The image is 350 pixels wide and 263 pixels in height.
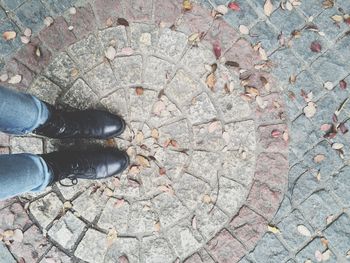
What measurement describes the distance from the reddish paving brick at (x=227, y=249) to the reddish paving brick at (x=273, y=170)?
52 cm

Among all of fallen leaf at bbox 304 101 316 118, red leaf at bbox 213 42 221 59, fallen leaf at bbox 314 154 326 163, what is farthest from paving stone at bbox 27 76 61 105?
fallen leaf at bbox 314 154 326 163

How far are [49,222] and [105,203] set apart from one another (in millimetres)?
475

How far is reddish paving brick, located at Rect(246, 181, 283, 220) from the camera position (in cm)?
356

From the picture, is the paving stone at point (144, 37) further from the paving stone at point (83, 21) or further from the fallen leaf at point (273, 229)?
the fallen leaf at point (273, 229)

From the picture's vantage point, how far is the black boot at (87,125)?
3.15m

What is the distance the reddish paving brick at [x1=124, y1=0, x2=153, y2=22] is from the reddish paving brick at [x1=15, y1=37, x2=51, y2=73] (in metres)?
0.73

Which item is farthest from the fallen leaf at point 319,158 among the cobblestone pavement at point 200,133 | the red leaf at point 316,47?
the red leaf at point 316,47

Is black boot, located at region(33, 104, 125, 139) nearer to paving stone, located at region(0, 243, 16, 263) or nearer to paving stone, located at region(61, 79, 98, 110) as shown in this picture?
paving stone, located at region(61, 79, 98, 110)

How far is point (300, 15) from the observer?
12.0 feet

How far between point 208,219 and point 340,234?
3.40ft

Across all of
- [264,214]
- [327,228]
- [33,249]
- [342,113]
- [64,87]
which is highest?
[64,87]

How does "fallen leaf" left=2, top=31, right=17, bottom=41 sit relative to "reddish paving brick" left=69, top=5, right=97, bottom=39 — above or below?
above

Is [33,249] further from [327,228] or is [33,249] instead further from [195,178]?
[327,228]

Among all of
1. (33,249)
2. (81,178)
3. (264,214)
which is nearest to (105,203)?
(81,178)
